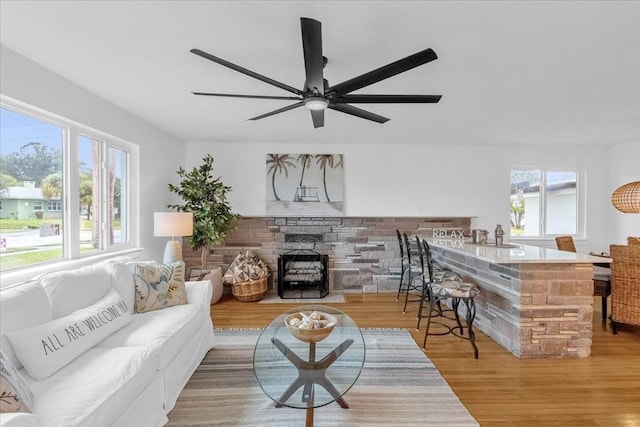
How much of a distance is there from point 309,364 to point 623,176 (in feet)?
19.7

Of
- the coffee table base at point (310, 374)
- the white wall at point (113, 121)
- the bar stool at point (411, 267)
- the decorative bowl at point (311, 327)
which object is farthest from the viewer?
the bar stool at point (411, 267)

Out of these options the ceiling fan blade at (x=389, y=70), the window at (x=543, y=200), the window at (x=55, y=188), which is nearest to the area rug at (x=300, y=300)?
the window at (x=55, y=188)

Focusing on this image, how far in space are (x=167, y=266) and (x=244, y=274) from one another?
1.65 meters

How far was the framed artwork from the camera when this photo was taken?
4762mm

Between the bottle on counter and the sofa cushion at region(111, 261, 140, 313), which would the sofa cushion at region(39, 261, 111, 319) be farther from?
the bottle on counter

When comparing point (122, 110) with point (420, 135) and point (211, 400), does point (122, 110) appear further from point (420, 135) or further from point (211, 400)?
point (420, 135)

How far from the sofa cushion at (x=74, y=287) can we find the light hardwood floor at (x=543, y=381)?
4.72 feet

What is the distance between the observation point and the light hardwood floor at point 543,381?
1.93m

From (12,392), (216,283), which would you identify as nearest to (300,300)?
(216,283)

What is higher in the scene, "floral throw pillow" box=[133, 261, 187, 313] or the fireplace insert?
"floral throw pillow" box=[133, 261, 187, 313]

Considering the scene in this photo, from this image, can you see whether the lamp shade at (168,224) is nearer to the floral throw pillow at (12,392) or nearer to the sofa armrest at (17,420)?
the floral throw pillow at (12,392)

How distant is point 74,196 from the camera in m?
2.82

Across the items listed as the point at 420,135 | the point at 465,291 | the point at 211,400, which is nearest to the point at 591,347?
the point at 465,291

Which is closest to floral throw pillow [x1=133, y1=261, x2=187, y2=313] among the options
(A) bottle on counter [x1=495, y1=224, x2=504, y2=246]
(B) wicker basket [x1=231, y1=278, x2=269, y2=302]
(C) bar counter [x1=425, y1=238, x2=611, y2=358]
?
(B) wicker basket [x1=231, y1=278, x2=269, y2=302]
